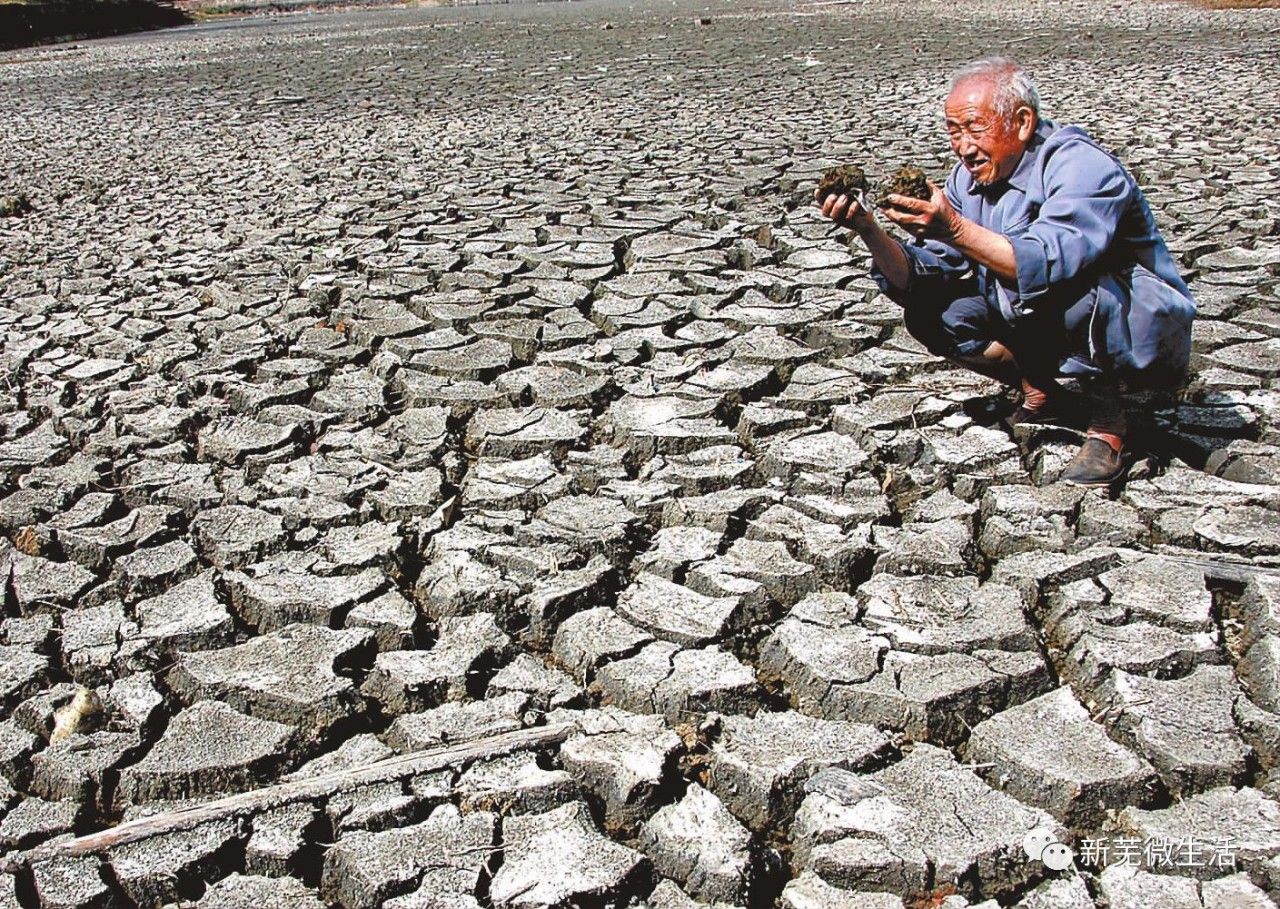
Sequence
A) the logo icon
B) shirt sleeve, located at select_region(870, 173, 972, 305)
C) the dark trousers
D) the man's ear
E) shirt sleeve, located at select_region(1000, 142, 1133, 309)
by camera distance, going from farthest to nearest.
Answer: shirt sleeve, located at select_region(870, 173, 972, 305) → the dark trousers → the man's ear → shirt sleeve, located at select_region(1000, 142, 1133, 309) → the logo icon

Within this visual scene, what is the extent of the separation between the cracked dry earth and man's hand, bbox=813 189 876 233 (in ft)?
1.75

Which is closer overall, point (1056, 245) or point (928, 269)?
point (1056, 245)

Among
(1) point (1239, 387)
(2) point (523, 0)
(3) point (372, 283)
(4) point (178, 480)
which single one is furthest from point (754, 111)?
(2) point (523, 0)

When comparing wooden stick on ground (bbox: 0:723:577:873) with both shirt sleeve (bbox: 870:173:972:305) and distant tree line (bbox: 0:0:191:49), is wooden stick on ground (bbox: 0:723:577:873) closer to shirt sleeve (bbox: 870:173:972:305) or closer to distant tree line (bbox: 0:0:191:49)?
shirt sleeve (bbox: 870:173:972:305)

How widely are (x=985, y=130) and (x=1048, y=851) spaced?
144 centimetres

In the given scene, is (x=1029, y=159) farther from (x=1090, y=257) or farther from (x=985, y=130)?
(x=1090, y=257)

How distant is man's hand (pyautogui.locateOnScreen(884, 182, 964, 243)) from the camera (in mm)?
2244

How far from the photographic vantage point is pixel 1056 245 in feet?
7.35

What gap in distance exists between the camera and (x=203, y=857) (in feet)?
5.29

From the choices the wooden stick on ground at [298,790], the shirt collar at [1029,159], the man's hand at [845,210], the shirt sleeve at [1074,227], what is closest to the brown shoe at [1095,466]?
the shirt sleeve at [1074,227]

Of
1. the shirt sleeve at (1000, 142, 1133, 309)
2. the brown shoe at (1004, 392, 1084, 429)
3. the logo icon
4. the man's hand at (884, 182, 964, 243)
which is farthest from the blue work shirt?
the logo icon

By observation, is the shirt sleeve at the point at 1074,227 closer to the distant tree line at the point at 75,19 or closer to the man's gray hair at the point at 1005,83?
the man's gray hair at the point at 1005,83

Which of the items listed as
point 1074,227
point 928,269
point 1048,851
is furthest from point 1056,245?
point 1048,851

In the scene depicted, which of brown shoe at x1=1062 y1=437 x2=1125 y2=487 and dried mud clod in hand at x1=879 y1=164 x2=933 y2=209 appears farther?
brown shoe at x1=1062 y1=437 x2=1125 y2=487
